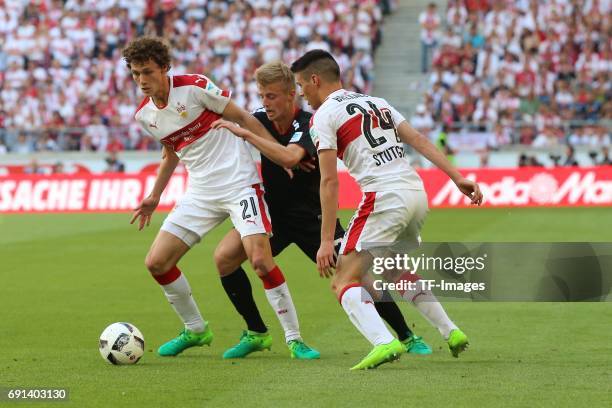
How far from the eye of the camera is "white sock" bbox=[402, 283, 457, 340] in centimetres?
758

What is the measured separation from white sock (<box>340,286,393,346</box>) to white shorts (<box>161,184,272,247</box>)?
102 cm

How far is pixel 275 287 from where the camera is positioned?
8062mm

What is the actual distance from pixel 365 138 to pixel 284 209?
1.31 metres

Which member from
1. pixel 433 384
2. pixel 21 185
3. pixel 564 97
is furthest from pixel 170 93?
pixel 564 97

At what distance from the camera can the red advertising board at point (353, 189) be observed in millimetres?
24188

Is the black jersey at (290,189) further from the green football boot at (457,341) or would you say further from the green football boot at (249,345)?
the green football boot at (457,341)

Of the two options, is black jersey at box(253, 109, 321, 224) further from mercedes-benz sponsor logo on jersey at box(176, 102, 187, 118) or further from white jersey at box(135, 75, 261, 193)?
mercedes-benz sponsor logo on jersey at box(176, 102, 187, 118)

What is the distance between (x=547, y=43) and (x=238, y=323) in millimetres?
22452

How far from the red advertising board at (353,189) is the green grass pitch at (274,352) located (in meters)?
9.05

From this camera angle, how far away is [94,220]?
2297 cm

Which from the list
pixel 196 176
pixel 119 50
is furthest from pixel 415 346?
pixel 119 50

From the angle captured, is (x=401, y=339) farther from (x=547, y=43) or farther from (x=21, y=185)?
(x=547, y=43)

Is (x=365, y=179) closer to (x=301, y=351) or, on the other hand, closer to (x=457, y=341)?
(x=457, y=341)

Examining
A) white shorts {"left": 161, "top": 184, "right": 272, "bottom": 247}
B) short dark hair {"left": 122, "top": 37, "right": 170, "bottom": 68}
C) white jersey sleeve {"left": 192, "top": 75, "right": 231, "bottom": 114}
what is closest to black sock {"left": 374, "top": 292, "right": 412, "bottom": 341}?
white shorts {"left": 161, "top": 184, "right": 272, "bottom": 247}
